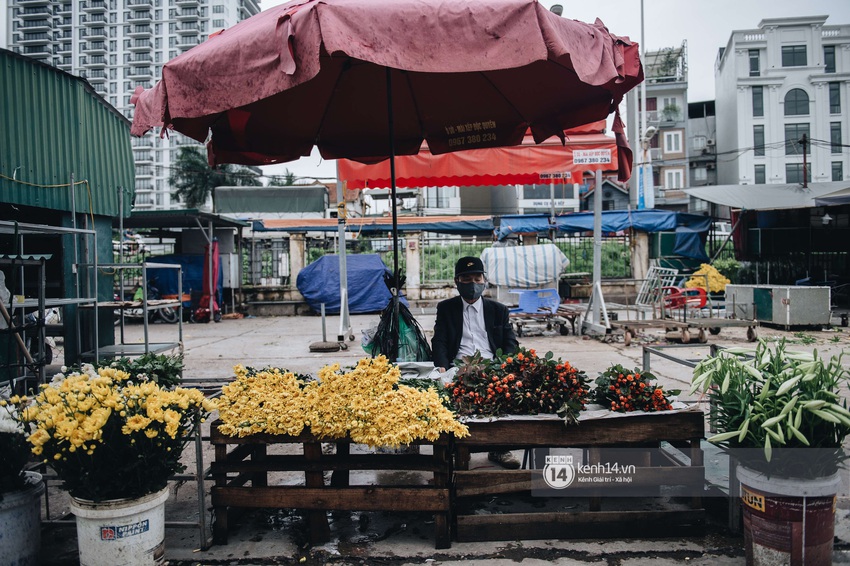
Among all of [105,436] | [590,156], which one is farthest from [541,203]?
[105,436]

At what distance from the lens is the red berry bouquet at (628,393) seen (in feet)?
10.5

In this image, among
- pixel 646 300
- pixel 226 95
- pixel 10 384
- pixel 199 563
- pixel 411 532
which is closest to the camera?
pixel 226 95

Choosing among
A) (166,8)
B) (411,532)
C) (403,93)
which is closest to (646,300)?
(403,93)

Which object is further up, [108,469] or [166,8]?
[166,8]

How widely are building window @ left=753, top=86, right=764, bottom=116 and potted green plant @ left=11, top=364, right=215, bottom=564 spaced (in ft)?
177

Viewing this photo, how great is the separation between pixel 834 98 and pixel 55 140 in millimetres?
55753

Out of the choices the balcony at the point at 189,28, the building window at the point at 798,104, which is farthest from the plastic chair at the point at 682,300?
the balcony at the point at 189,28

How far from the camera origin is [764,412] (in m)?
2.66

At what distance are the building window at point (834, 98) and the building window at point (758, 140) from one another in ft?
18.2

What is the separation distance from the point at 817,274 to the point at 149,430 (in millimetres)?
20228

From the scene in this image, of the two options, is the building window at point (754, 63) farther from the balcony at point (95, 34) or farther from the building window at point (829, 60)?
the balcony at point (95, 34)

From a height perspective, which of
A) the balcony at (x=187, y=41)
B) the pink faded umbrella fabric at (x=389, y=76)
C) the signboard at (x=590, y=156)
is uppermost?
the balcony at (x=187, y=41)

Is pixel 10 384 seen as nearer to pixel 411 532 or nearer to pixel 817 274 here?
pixel 411 532

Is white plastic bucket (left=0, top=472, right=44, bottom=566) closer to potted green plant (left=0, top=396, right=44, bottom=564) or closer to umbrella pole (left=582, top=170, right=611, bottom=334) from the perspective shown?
potted green plant (left=0, top=396, right=44, bottom=564)
